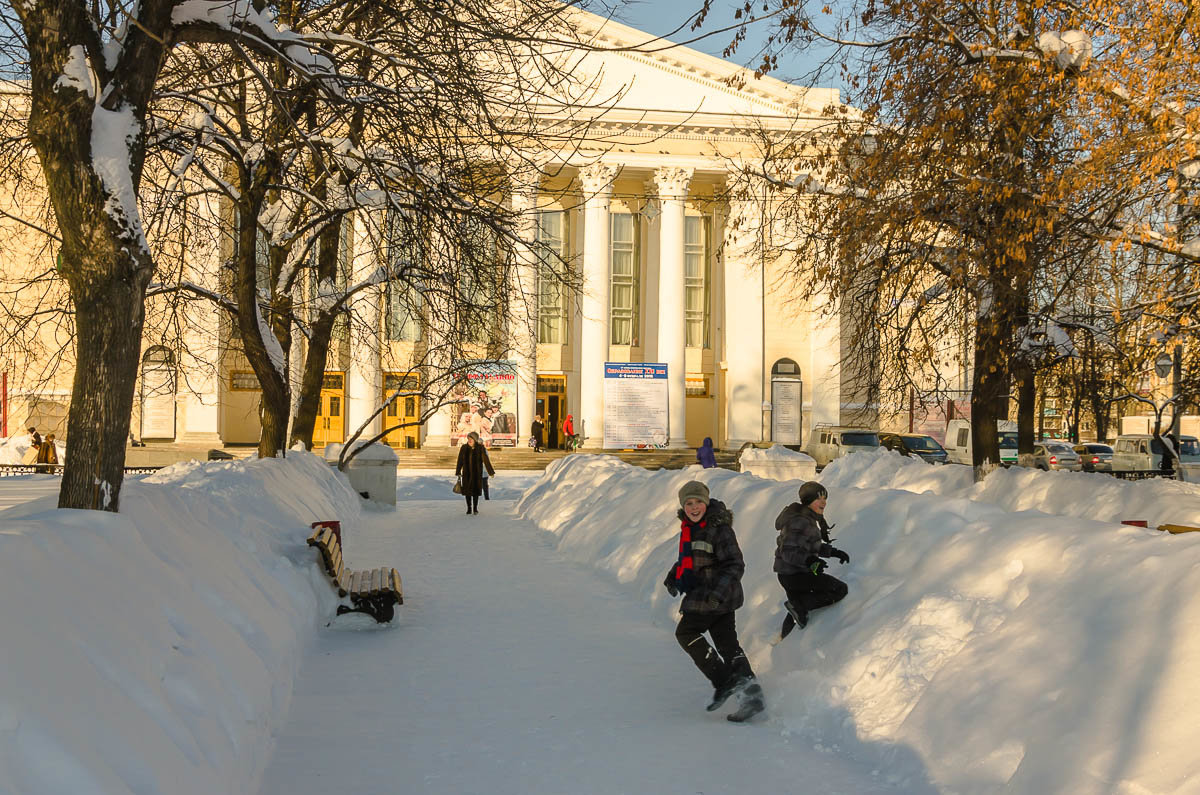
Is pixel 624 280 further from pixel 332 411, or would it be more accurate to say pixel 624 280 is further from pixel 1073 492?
pixel 1073 492

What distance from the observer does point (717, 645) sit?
7.06m

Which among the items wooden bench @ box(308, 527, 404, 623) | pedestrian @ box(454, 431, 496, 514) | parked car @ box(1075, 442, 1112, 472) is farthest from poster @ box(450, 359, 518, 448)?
wooden bench @ box(308, 527, 404, 623)

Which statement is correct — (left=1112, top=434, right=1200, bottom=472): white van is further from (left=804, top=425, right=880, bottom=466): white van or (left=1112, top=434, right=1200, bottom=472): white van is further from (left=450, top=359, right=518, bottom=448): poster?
(left=450, top=359, right=518, bottom=448): poster

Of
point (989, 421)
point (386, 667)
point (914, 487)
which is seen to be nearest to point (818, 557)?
point (386, 667)

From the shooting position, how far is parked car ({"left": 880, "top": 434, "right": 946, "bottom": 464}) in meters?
39.0

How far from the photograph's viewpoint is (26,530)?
4.39 m

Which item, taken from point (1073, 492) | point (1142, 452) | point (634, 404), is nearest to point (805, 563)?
point (1073, 492)

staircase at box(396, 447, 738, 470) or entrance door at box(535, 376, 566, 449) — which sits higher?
entrance door at box(535, 376, 566, 449)

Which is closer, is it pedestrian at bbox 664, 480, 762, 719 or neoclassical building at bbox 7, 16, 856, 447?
pedestrian at bbox 664, 480, 762, 719

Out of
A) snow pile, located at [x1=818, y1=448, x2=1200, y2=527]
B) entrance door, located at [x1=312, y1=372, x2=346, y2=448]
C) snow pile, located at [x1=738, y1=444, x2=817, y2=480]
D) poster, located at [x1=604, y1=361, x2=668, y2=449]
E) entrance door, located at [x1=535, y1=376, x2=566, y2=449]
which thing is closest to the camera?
snow pile, located at [x1=818, y1=448, x2=1200, y2=527]

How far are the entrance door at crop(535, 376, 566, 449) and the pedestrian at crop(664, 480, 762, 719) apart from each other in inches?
1922

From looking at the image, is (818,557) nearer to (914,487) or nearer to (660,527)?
(660,527)

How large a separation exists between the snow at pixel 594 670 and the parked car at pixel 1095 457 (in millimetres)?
32849

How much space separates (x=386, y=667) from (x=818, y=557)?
3201mm
